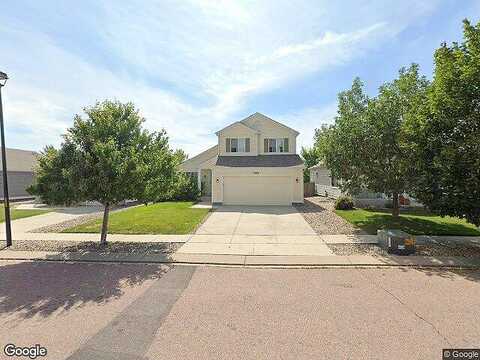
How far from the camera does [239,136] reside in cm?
2527

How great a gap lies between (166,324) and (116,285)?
104 inches

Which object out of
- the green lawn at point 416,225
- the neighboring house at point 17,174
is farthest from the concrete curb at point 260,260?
the neighboring house at point 17,174

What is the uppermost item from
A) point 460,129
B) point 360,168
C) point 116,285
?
point 460,129

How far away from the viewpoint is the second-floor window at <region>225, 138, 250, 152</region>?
25.2 meters

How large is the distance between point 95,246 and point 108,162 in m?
3.80

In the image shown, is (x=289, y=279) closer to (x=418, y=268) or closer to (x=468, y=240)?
(x=418, y=268)

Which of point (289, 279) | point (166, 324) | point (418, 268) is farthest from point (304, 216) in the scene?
point (166, 324)

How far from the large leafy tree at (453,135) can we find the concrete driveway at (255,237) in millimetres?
4371

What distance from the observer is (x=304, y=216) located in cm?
1747

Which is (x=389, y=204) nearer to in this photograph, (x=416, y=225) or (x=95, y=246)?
(x=416, y=225)

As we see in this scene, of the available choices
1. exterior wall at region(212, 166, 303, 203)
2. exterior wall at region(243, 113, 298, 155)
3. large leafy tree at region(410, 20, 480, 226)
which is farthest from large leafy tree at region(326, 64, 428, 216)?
exterior wall at region(243, 113, 298, 155)

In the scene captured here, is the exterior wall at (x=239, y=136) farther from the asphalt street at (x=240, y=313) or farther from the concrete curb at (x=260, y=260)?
the asphalt street at (x=240, y=313)

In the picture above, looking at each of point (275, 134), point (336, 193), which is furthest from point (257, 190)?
point (336, 193)

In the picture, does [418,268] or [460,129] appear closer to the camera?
[418,268]
